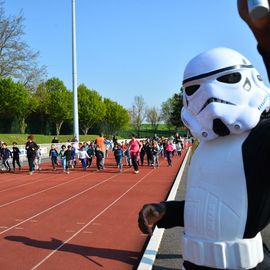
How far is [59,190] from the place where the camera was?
1302 cm

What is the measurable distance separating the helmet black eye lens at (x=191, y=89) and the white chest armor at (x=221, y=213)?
26 centimetres

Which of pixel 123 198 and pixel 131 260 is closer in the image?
pixel 131 260

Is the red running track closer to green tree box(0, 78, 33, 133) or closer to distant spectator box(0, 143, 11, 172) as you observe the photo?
distant spectator box(0, 143, 11, 172)

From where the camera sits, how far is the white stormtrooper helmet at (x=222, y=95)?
6.53 ft

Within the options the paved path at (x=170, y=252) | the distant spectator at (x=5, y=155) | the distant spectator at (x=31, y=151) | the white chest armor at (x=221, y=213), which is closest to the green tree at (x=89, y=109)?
the distant spectator at (x=5, y=155)

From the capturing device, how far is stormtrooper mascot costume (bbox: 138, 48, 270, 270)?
6.48 feet

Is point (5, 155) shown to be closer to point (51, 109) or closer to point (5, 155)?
point (5, 155)

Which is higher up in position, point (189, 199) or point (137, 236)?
point (189, 199)

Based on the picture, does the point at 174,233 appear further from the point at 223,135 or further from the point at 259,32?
the point at 259,32

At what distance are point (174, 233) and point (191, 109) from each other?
5.07 metres

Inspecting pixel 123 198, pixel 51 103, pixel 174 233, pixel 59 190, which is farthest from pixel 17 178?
pixel 51 103

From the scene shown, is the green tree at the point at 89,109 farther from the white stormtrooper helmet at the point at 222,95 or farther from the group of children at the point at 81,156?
the white stormtrooper helmet at the point at 222,95

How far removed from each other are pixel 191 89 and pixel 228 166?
42 centimetres

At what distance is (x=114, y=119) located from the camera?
7756 centimetres
